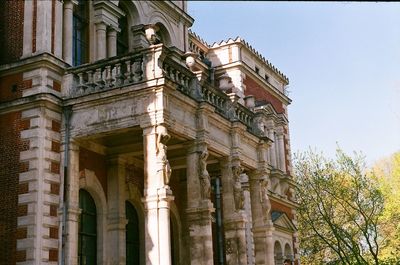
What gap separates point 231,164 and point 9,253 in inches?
278

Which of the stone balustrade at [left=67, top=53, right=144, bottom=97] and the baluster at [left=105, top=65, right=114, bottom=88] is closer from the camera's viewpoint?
the stone balustrade at [left=67, top=53, right=144, bottom=97]

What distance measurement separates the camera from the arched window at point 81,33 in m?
17.0

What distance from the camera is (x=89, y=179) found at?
52.1 ft

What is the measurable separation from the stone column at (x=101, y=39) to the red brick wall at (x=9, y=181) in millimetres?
3803

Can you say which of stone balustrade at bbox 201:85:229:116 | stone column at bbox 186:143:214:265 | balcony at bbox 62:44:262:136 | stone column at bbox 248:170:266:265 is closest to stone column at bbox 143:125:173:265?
balcony at bbox 62:44:262:136

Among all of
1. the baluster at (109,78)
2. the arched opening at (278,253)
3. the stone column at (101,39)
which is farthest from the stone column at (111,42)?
the arched opening at (278,253)

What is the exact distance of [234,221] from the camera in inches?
655

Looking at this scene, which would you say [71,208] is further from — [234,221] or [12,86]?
[234,221]

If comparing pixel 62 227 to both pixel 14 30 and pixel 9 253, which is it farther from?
pixel 14 30

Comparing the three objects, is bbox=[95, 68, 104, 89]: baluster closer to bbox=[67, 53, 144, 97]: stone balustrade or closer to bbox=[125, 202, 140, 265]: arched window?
bbox=[67, 53, 144, 97]: stone balustrade

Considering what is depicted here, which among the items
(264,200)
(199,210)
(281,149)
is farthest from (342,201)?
(199,210)

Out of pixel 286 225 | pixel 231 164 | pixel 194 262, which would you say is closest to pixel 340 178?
pixel 286 225

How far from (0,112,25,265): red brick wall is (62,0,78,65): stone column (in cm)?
229

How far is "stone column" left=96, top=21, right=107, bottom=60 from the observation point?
17234 millimetres
